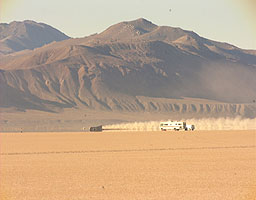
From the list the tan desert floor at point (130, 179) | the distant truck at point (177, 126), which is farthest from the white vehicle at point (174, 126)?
the tan desert floor at point (130, 179)

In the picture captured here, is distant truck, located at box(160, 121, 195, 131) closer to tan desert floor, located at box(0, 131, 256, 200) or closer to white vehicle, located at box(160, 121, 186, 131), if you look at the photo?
white vehicle, located at box(160, 121, 186, 131)

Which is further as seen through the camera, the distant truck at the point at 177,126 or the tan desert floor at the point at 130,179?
the distant truck at the point at 177,126

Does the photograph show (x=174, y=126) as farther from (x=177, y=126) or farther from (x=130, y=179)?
(x=130, y=179)

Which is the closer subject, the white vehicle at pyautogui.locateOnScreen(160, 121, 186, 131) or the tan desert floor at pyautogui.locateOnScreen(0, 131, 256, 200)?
the tan desert floor at pyautogui.locateOnScreen(0, 131, 256, 200)

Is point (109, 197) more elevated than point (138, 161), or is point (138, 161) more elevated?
point (109, 197)

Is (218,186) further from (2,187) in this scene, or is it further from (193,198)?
(2,187)

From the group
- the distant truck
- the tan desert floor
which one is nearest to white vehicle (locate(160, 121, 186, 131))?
the distant truck

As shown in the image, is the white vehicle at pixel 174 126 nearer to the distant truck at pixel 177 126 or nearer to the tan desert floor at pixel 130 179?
the distant truck at pixel 177 126

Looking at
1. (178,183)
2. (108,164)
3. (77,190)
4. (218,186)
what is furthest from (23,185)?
(108,164)

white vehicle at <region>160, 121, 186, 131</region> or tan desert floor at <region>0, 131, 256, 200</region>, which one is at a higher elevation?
tan desert floor at <region>0, 131, 256, 200</region>

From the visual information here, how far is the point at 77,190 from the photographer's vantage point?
26.6 m

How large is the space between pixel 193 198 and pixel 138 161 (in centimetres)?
1833

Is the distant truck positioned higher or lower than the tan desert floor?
lower

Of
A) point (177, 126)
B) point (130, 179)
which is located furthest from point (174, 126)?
point (130, 179)
